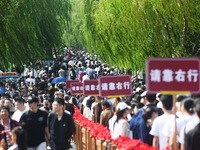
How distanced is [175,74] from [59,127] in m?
4.49

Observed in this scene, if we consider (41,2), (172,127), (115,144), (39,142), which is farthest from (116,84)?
(41,2)

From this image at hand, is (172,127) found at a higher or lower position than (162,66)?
lower

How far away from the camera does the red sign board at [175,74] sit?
473 inches

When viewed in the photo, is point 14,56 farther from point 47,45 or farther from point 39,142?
point 39,142

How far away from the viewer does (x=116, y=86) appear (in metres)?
19.1

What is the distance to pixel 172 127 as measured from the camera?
40.5 ft

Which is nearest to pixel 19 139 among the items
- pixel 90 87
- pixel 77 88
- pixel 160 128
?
pixel 160 128

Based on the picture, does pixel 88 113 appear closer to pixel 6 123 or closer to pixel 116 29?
pixel 6 123

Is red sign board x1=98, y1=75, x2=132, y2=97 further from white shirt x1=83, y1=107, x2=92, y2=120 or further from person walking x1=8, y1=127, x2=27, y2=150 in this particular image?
person walking x1=8, y1=127, x2=27, y2=150

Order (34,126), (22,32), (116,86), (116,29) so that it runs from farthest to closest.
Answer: (22,32) < (116,29) < (116,86) < (34,126)

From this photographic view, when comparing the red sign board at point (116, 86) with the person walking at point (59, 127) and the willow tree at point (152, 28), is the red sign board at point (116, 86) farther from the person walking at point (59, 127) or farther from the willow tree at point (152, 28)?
the willow tree at point (152, 28)

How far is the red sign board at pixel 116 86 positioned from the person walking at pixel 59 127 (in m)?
3.14

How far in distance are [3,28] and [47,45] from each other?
328 inches

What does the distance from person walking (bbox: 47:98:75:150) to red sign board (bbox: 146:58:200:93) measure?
4.02m
